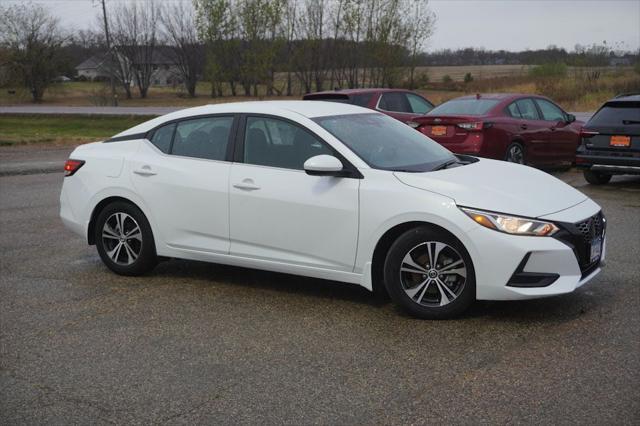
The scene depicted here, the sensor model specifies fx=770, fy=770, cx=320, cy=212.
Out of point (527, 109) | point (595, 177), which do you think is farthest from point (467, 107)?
point (595, 177)

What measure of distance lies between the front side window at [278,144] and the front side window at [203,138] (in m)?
0.23

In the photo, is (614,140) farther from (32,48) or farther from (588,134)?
(32,48)

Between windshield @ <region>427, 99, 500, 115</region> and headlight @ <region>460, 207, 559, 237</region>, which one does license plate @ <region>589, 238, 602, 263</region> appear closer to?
headlight @ <region>460, 207, 559, 237</region>

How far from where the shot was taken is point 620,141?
40.4 feet

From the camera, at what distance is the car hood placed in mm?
5438

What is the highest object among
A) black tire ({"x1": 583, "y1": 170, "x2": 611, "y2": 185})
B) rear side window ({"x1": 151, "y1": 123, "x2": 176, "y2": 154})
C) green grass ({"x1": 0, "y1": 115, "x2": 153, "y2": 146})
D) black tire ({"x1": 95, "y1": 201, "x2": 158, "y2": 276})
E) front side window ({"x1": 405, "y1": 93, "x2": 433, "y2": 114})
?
rear side window ({"x1": 151, "y1": 123, "x2": 176, "y2": 154})

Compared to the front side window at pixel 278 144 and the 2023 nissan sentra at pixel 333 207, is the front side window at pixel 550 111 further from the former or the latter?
the front side window at pixel 278 144

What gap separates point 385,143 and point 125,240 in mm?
2567

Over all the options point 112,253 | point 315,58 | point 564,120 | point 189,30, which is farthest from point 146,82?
point 112,253

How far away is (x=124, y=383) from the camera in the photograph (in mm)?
4566

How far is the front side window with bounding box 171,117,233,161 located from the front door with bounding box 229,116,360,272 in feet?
0.71

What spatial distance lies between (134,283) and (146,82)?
234ft

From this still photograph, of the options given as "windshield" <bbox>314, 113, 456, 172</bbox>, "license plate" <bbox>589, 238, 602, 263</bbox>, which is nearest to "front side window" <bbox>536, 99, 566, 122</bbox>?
"windshield" <bbox>314, 113, 456, 172</bbox>

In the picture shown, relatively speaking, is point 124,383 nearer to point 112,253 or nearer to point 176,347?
point 176,347
